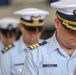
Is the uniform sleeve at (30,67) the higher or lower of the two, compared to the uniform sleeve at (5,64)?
higher

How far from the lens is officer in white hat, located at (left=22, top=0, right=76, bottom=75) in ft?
15.3

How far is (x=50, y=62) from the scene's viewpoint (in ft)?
15.8

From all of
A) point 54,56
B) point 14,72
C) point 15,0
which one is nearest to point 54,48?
point 54,56

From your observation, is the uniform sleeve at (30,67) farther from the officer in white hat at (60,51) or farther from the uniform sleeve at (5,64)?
the uniform sleeve at (5,64)

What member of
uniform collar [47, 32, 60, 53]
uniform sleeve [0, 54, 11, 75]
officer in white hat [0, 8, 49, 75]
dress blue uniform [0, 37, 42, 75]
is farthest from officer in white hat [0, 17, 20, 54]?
uniform collar [47, 32, 60, 53]

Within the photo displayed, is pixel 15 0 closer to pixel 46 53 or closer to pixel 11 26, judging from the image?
pixel 11 26

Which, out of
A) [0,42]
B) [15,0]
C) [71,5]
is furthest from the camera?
[15,0]

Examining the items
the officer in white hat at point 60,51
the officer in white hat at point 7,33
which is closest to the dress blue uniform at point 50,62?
the officer in white hat at point 60,51

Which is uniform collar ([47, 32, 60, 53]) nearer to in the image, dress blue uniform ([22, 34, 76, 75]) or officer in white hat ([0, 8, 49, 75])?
dress blue uniform ([22, 34, 76, 75])

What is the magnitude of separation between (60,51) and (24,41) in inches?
75.5

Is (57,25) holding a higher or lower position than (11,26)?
higher

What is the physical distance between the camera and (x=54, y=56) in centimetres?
482

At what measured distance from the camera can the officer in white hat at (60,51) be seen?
4.65 meters

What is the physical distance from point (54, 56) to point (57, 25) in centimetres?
32
